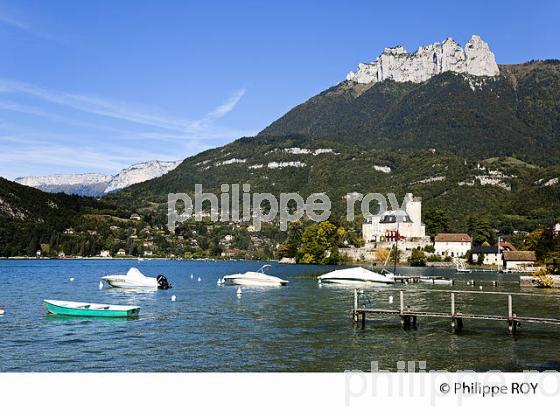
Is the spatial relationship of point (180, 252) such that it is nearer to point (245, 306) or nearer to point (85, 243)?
point (85, 243)

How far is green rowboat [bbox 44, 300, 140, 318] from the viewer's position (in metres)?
29.1

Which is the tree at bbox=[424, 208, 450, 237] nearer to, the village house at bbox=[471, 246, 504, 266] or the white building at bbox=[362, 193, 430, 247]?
the white building at bbox=[362, 193, 430, 247]

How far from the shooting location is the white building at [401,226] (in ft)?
420

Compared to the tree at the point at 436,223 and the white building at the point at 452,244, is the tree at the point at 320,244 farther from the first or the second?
the tree at the point at 436,223

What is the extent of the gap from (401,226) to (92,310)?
108m

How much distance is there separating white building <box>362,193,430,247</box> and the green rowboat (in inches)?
3970

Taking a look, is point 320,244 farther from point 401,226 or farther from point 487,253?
point 487,253

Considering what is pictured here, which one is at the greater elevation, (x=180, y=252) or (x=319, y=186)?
(x=319, y=186)

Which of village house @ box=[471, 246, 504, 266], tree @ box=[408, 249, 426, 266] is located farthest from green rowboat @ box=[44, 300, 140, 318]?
village house @ box=[471, 246, 504, 266]

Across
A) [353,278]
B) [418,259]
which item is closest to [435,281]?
[353,278]

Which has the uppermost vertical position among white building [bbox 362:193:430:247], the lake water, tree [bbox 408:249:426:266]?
white building [bbox 362:193:430:247]
